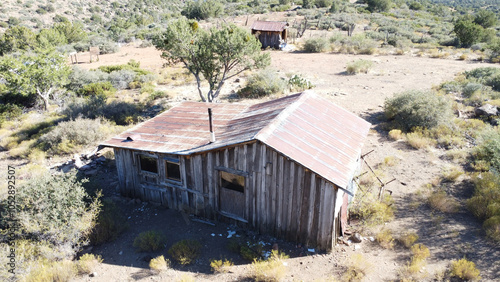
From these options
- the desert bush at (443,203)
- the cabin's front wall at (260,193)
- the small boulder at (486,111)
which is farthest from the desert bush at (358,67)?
the cabin's front wall at (260,193)

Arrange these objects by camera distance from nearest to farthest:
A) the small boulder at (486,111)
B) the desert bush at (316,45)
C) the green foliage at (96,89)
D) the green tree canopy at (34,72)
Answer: the small boulder at (486,111) < the green tree canopy at (34,72) < the green foliage at (96,89) < the desert bush at (316,45)

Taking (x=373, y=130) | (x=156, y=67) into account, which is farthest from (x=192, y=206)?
(x=156, y=67)

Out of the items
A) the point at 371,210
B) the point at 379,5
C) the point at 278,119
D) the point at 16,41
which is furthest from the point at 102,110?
the point at 379,5

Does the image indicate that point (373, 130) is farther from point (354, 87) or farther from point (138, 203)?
point (138, 203)

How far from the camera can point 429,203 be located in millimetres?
9344

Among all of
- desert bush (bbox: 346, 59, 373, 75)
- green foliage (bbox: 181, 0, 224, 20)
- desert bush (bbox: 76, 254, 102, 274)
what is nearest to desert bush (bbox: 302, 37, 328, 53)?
desert bush (bbox: 346, 59, 373, 75)

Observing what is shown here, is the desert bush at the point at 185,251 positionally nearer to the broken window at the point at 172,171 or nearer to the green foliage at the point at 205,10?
the broken window at the point at 172,171

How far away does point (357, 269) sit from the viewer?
6.93 metres

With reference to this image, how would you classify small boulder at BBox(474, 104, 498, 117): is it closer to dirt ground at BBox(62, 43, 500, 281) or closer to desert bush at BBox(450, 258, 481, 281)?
dirt ground at BBox(62, 43, 500, 281)

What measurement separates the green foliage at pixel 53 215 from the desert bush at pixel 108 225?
0.20m

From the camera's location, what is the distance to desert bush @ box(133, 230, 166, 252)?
792 cm

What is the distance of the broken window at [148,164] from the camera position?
9.32 m

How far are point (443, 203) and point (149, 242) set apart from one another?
8.20 meters

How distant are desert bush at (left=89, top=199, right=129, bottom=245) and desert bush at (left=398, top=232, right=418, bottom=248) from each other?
23.8 ft
